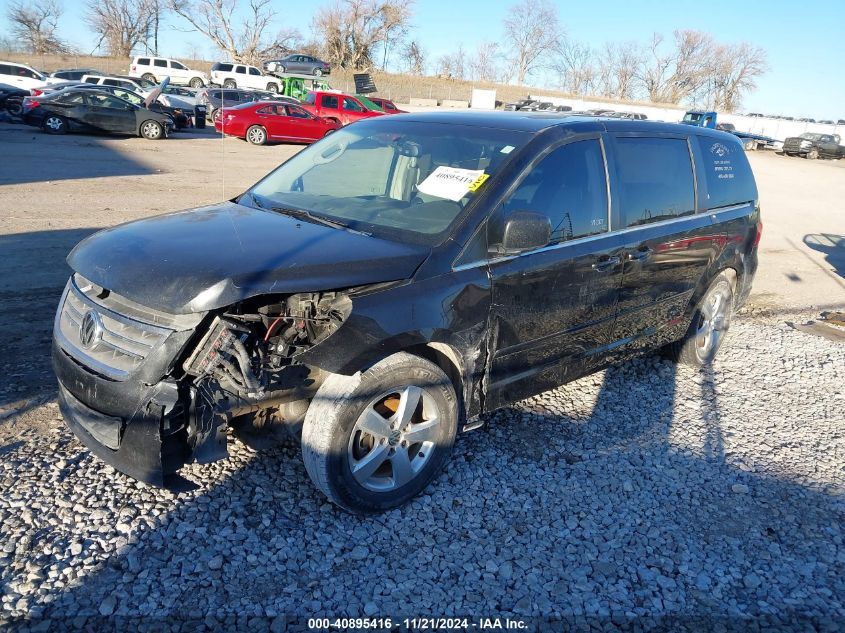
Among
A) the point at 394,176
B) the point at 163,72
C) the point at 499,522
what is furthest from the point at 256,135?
the point at 163,72

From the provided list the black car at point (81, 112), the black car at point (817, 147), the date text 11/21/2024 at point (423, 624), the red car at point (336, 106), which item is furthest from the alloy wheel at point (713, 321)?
the black car at point (817, 147)

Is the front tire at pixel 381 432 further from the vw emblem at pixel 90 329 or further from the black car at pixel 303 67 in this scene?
the black car at pixel 303 67

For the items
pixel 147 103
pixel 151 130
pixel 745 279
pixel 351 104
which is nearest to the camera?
pixel 745 279

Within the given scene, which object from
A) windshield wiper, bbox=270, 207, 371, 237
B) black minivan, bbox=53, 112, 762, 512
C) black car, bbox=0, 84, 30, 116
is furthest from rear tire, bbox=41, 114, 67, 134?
windshield wiper, bbox=270, 207, 371, 237

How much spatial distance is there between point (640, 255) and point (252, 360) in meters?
2.70

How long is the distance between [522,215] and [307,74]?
4554 centimetres

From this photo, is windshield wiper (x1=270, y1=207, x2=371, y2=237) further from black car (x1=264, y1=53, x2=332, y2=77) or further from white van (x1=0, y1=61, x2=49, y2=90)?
black car (x1=264, y1=53, x2=332, y2=77)

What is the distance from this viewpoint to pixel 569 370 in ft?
13.9

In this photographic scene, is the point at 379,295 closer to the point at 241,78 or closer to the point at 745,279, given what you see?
the point at 745,279

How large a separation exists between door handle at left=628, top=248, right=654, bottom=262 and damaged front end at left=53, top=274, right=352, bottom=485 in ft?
7.13

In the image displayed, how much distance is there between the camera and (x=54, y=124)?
2039 cm

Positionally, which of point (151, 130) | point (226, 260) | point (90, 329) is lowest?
point (151, 130)

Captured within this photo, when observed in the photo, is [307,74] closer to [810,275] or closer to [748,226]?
[810,275]

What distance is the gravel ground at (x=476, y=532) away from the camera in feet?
9.35
